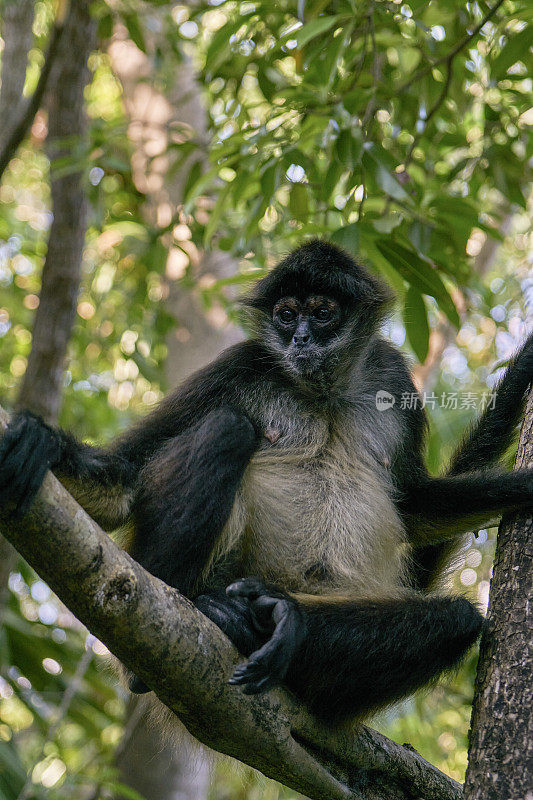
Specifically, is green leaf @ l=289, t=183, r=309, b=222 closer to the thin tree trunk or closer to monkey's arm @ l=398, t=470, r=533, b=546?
monkey's arm @ l=398, t=470, r=533, b=546

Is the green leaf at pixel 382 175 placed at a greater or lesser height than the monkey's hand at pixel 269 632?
greater

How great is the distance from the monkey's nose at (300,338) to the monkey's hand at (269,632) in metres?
1.44

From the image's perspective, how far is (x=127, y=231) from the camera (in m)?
8.34

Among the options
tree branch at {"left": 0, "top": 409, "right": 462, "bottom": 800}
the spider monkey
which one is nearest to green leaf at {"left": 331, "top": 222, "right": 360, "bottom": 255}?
the spider monkey

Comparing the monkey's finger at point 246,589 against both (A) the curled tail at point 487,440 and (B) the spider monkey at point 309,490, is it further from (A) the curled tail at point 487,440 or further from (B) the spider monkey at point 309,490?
(A) the curled tail at point 487,440

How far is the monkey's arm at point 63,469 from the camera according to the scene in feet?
8.43

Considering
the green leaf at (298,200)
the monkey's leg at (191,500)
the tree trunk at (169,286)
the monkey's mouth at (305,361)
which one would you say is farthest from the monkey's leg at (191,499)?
the green leaf at (298,200)

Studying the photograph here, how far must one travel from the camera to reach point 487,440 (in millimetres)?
4703

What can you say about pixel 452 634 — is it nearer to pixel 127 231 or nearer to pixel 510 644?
pixel 510 644

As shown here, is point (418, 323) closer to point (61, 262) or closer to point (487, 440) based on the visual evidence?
point (487, 440)

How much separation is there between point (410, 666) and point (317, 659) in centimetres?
43

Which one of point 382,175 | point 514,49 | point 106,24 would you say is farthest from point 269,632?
point 106,24

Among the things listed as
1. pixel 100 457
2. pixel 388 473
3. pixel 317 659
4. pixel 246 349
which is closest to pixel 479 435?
pixel 388 473

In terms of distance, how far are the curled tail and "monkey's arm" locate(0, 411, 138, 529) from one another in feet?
6.28
